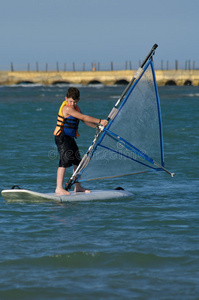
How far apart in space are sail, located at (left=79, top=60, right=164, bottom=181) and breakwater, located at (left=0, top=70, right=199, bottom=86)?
329ft

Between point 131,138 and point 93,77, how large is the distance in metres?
109

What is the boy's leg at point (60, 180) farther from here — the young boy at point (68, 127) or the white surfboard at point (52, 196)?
the white surfboard at point (52, 196)

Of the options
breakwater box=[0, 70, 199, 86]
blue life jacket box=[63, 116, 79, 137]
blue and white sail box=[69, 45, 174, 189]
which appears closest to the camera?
blue life jacket box=[63, 116, 79, 137]

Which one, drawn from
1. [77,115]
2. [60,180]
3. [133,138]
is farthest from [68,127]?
[133,138]

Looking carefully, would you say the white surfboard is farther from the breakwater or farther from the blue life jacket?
the breakwater

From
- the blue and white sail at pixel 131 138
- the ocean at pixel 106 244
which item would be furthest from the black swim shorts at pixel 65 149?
the ocean at pixel 106 244

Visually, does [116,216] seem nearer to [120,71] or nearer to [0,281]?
[0,281]

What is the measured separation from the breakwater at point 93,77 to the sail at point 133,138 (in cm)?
10018

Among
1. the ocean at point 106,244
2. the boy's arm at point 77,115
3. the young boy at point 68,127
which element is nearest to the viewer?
the ocean at point 106,244

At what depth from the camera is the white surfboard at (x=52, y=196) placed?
9469 mm

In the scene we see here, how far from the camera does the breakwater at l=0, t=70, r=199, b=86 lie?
11050cm

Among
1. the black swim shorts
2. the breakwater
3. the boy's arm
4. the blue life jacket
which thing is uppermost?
the boy's arm

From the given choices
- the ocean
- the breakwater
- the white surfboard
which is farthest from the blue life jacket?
the breakwater

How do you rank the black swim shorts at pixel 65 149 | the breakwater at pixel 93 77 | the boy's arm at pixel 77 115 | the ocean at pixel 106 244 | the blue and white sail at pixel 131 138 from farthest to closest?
the breakwater at pixel 93 77 < the blue and white sail at pixel 131 138 < the black swim shorts at pixel 65 149 < the boy's arm at pixel 77 115 < the ocean at pixel 106 244
